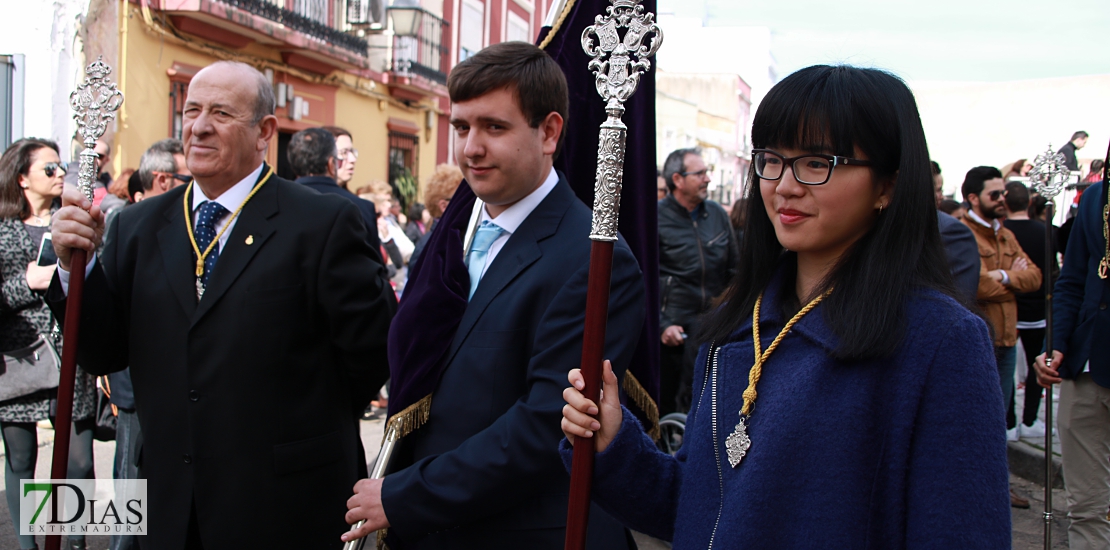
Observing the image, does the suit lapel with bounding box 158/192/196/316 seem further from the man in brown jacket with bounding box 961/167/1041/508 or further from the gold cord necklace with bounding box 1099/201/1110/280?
the man in brown jacket with bounding box 961/167/1041/508

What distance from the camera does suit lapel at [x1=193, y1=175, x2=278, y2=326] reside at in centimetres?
266

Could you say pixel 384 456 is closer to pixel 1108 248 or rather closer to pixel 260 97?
pixel 260 97

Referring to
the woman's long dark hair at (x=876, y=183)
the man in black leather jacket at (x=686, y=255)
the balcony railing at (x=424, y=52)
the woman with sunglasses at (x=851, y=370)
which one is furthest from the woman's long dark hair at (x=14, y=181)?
the balcony railing at (x=424, y=52)

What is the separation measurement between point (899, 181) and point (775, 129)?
0.71 ft

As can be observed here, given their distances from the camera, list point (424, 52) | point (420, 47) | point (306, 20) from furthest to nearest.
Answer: point (424, 52)
point (420, 47)
point (306, 20)

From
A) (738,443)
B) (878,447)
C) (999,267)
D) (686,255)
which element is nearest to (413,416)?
(738,443)

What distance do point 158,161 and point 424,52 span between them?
549 inches

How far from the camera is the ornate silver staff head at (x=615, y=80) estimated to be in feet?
5.52

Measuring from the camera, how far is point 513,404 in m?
2.10

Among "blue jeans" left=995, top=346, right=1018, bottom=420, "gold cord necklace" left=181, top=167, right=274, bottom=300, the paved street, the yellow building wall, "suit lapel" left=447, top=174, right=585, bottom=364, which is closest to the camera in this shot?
"suit lapel" left=447, top=174, right=585, bottom=364

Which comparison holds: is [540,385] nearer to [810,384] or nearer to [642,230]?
[810,384]

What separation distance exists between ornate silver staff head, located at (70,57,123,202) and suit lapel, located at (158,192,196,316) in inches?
10.1

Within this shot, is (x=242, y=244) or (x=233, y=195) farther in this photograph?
(x=233, y=195)

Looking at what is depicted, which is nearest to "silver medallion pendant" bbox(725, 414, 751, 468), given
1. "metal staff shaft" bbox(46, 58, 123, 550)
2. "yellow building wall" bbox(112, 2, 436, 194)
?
"metal staff shaft" bbox(46, 58, 123, 550)
